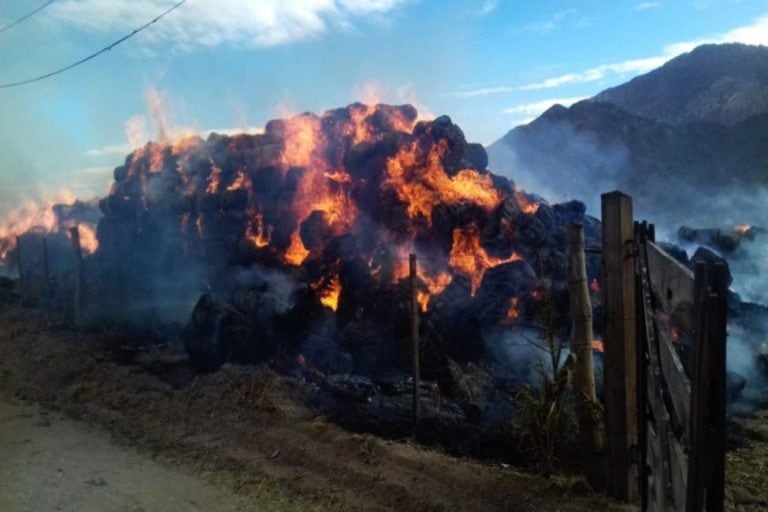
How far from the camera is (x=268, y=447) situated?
779cm

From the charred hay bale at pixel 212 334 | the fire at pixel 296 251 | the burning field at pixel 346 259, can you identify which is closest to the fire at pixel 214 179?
the burning field at pixel 346 259

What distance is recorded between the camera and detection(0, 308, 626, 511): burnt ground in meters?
6.23

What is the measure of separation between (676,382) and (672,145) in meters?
47.3

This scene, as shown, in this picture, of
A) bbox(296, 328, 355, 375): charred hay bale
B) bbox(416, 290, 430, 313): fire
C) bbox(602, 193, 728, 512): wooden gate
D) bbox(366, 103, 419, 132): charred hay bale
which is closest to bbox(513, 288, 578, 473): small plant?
bbox(602, 193, 728, 512): wooden gate

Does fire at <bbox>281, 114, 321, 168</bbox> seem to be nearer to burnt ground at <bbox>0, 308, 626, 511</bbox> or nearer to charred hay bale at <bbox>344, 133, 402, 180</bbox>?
charred hay bale at <bbox>344, 133, 402, 180</bbox>

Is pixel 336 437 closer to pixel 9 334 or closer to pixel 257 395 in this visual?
pixel 257 395

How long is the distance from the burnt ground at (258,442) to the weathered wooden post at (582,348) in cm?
58

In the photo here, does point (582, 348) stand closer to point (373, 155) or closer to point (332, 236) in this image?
point (332, 236)

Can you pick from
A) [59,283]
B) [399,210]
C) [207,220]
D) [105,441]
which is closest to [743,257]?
[399,210]

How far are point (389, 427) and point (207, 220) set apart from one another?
1516 cm

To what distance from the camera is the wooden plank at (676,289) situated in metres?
2.00

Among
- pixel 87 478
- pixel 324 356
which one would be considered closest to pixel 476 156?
pixel 324 356

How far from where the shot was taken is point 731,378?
35.5 feet

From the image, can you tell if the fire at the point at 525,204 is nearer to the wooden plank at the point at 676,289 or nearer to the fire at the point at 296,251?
the fire at the point at 296,251
